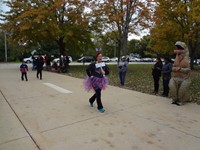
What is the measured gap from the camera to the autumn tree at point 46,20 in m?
19.2

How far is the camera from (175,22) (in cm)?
1986

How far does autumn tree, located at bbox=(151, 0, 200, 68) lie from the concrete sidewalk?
41.4 feet

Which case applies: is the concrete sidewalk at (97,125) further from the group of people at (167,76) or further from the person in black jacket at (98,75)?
the person in black jacket at (98,75)

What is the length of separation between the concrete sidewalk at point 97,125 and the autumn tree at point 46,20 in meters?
13.5

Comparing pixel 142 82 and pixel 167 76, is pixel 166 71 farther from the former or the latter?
pixel 142 82

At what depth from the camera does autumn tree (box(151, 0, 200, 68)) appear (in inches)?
677

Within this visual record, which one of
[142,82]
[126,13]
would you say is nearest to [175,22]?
[126,13]

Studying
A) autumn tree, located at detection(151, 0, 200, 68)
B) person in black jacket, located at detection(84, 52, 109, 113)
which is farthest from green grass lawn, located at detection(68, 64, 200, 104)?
autumn tree, located at detection(151, 0, 200, 68)

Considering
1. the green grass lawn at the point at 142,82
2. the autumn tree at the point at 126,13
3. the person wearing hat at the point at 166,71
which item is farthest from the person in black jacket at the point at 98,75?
the autumn tree at the point at 126,13

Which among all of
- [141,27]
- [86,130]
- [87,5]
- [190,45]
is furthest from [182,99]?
[190,45]

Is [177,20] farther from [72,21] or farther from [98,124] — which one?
[98,124]

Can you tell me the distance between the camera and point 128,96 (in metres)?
8.07

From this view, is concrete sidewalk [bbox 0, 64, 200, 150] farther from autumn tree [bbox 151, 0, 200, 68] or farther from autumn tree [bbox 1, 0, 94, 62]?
autumn tree [bbox 1, 0, 94, 62]

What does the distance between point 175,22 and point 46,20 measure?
41.9 ft
